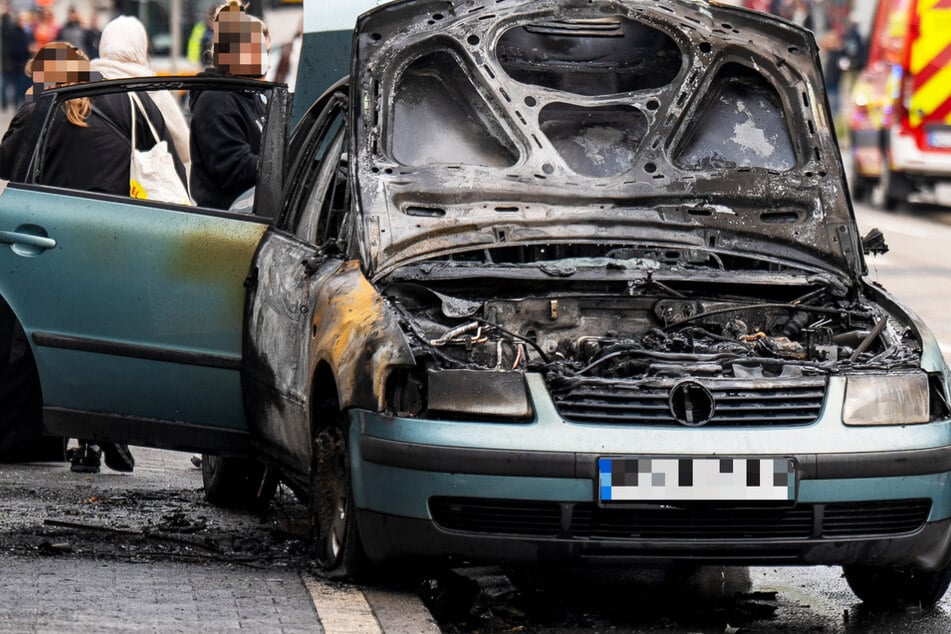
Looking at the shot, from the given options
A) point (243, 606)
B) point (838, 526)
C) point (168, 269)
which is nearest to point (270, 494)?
point (168, 269)

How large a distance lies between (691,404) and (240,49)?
3882 millimetres

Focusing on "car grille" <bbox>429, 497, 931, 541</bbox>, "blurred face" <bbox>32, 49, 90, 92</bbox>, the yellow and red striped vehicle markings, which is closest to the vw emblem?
"car grille" <bbox>429, 497, 931, 541</bbox>

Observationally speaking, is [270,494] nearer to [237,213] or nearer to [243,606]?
[237,213]

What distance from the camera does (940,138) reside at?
23562 millimetres

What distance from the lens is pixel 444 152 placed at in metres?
7.35

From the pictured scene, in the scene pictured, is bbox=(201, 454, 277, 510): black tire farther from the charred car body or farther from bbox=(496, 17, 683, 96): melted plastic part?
bbox=(496, 17, 683, 96): melted plastic part

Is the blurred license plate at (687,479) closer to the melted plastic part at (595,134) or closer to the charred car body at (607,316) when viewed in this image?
the charred car body at (607,316)

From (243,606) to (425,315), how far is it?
114cm

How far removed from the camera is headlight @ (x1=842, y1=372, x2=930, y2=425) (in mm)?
6125

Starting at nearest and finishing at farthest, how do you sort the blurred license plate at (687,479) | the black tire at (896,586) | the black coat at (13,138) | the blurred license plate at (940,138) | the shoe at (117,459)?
the blurred license plate at (687,479) → the black tire at (896,586) → the shoe at (117,459) → the black coat at (13,138) → the blurred license plate at (940,138)

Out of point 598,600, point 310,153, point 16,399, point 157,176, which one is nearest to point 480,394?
point 598,600

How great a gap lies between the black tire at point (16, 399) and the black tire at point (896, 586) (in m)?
3.82

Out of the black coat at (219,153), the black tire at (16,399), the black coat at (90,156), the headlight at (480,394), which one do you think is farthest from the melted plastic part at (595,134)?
the black tire at (16,399)

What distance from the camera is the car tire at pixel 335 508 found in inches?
252
